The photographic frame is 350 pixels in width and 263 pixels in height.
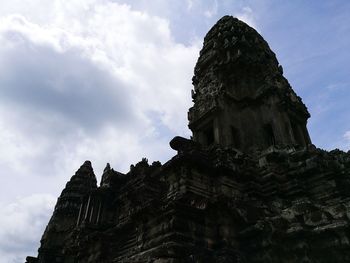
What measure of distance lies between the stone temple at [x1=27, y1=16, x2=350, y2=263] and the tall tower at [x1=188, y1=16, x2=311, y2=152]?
2.9 inches

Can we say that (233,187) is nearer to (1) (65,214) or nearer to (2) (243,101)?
(2) (243,101)

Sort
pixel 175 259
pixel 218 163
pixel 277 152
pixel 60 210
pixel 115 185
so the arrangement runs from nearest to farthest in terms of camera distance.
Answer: pixel 175 259 → pixel 218 163 → pixel 277 152 → pixel 115 185 → pixel 60 210

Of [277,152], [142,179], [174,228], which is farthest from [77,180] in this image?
[174,228]

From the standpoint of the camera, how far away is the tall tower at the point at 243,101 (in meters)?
18.6

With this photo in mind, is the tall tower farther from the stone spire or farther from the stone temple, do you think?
the stone spire

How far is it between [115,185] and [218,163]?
13.5 metres

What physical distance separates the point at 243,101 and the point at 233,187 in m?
8.08

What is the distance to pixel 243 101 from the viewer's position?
20766mm

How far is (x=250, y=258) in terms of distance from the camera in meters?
8.89

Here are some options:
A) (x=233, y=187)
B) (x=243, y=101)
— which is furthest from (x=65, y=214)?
(x=233, y=187)

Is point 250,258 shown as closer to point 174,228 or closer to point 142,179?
point 174,228

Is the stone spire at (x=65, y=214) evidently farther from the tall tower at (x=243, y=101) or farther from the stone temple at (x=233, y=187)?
the tall tower at (x=243, y=101)

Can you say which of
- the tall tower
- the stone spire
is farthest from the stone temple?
the stone spire

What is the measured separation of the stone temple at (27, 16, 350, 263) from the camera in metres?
8.40
